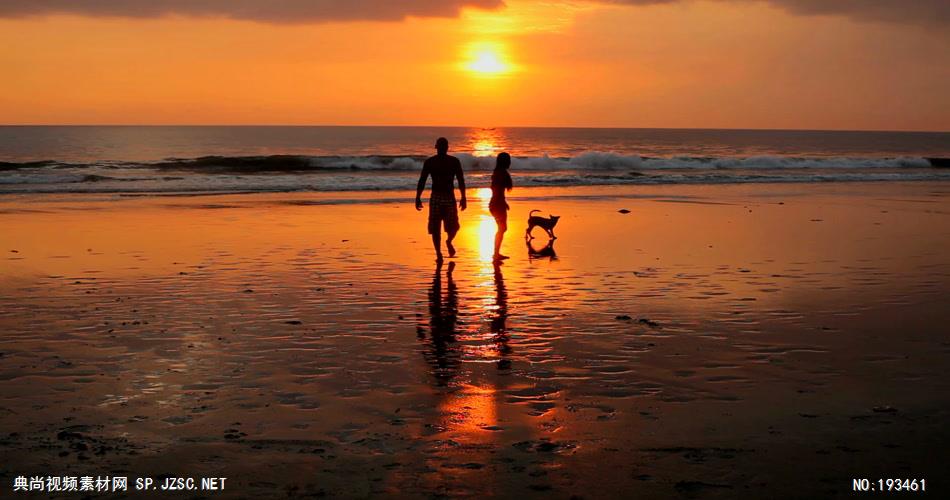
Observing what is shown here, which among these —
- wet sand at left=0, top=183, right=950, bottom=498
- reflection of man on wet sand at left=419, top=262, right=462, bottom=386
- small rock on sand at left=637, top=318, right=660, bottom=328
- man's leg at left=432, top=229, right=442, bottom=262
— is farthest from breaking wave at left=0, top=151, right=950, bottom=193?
small rock on sand at left=637, top=318, right=660, bottom=328

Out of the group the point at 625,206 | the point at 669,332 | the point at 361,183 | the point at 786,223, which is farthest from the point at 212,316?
the point at 361,183

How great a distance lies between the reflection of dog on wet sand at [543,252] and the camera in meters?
13.8

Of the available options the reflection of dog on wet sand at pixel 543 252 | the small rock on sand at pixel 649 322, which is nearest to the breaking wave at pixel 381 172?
the reflection of dog on wet sand at pixel 543 252

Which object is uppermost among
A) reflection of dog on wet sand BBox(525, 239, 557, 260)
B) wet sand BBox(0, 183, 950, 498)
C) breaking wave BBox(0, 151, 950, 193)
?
breaking wave BBox(0, 151, 950, 193)

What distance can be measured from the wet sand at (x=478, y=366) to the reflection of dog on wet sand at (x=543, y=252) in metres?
0.12

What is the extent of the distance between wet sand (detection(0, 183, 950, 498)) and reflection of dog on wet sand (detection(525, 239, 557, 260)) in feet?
0.38

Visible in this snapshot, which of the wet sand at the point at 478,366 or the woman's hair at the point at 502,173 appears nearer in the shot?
the wet sand at the point at 478,366

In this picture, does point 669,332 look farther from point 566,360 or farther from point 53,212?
point 53,212

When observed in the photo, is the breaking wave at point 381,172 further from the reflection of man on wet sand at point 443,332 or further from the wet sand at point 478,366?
the reflection of man on wet sand at point 443,332

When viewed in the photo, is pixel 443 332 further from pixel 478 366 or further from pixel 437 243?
pixel 437 243

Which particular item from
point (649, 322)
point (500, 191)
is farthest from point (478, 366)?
point (500, 191)

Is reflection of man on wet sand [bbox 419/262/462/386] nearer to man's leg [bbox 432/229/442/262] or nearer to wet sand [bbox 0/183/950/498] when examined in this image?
wet sand [bbox 0/183/950/498]

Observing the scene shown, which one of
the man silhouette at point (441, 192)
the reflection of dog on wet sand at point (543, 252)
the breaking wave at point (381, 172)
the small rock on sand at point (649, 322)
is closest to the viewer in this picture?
the small rock on sand at point (649, 322)

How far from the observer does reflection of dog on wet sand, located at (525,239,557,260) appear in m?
13.8
